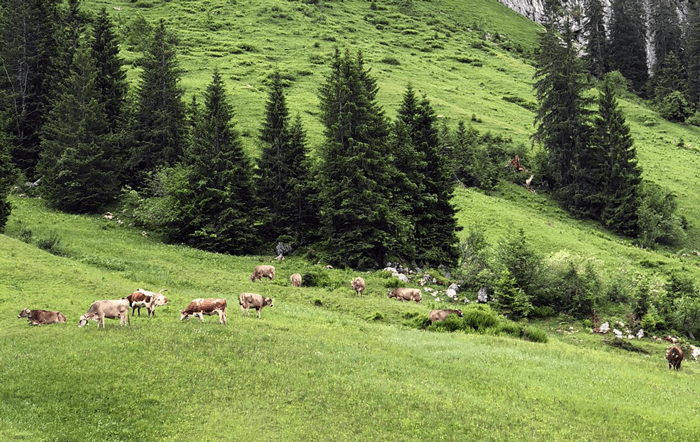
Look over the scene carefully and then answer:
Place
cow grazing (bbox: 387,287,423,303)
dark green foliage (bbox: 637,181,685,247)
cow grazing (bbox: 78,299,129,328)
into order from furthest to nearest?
dark green foliage (bbox: 637,181,685,247) < cow grazing (bbox: 387,287,423,303) < cow grazing (bbox: 78,299,129,328)

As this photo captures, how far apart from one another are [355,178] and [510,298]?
54.6 feet

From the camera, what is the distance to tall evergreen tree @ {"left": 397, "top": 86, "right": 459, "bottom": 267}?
4444 cm

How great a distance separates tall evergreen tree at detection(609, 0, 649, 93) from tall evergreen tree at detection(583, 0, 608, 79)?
6.72ft

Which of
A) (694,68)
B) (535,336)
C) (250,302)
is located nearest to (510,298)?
(535,336)

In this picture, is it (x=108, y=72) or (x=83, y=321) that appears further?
(x=108, y=72)

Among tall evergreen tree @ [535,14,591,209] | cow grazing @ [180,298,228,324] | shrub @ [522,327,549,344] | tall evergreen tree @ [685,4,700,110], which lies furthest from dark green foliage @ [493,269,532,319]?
tall evergreen tree @ [685,4,700,110]

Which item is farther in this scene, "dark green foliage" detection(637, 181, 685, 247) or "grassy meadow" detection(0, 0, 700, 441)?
"dark green foliage" detection(637, 181, 685, 247)

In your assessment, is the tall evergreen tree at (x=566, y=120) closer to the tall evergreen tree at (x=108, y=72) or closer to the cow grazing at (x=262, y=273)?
the cow grazing at (x=262, y=273)

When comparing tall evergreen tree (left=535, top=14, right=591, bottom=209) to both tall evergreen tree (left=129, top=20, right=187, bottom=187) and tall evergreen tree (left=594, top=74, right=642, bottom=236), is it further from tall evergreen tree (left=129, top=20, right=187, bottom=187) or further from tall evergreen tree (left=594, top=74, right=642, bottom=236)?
tall evergreen tree (left=129, top=20, right=187, bottom=187)

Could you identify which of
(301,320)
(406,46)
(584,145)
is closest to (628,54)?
(406,46)

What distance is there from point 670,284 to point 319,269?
24883mm

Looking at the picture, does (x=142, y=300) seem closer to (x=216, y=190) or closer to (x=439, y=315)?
(x=439, y=315)

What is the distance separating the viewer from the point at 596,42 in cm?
13975

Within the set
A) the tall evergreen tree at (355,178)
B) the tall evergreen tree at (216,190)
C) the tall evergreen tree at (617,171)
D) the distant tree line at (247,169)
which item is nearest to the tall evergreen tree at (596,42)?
the tall evergreen tree at (617,171)
